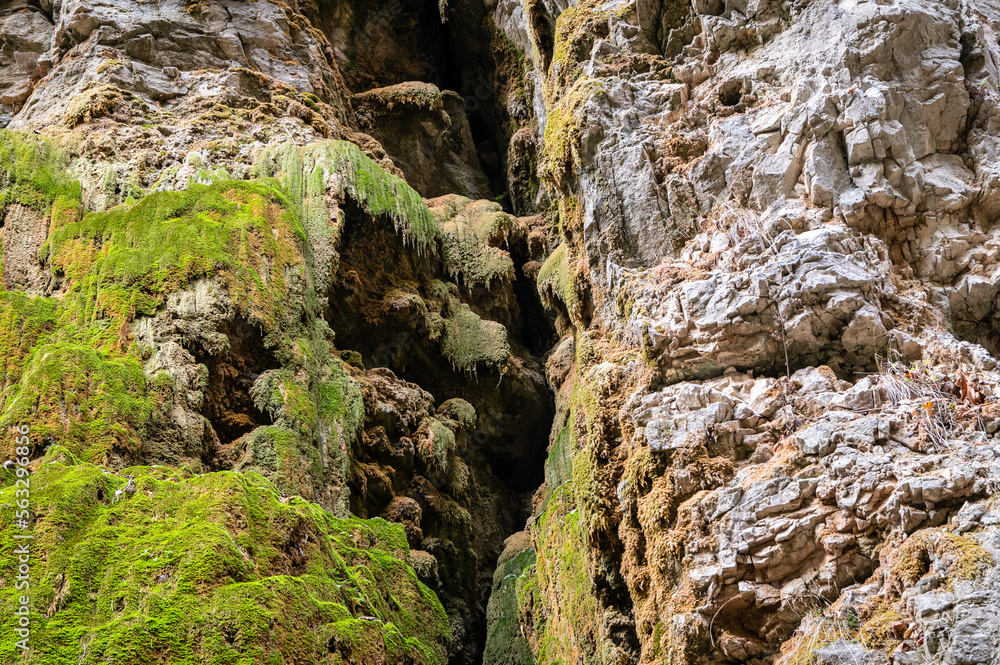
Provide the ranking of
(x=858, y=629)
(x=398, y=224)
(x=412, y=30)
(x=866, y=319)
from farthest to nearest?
(x=412, y=30), (x=398, y=224), (x=866, y=319), (x=858, y=629)

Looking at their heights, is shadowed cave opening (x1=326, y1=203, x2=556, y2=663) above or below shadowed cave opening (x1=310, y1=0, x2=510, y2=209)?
below

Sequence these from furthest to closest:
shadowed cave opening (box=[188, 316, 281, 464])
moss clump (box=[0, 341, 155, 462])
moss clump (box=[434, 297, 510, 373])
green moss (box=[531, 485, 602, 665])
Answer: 1. moss clump (box=[434, 297, 510, 373])
2. shadowed cave opening (box=[188, 316, 281, 464])
3. green moss (box=[531, 485, 602, 665])
4. moss clump (box=[0, 341, 155, 462])

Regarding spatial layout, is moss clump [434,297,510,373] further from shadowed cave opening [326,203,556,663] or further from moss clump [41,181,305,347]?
moss clump [41,181,305,347]

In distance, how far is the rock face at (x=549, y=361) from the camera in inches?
298

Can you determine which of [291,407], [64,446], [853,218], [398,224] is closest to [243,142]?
[398,224]

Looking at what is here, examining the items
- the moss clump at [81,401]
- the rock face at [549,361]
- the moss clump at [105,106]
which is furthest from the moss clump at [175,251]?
the moss clump at [105,106]

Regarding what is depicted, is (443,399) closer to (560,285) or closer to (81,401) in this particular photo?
(560,285)

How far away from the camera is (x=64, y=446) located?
30.8ft

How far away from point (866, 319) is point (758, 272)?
1251 mm

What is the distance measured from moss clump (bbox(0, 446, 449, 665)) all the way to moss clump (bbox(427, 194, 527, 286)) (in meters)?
8.73

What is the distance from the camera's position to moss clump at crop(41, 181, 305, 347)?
11.7 metres

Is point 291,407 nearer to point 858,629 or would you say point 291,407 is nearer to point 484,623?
point 484,623

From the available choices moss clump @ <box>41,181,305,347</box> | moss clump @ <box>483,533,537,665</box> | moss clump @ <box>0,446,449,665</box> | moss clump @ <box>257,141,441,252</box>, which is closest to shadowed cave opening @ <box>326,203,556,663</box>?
moss clump @ <box>257,141,441,252</box>

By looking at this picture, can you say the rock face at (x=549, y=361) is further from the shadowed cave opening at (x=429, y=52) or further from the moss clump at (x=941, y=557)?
the shadowed cave opening at (x=429, y=52)
